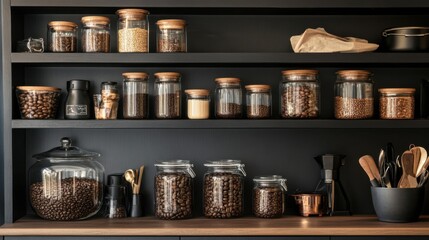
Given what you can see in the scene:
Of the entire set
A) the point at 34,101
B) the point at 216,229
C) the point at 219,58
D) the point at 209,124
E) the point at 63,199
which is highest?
the point at 219,58

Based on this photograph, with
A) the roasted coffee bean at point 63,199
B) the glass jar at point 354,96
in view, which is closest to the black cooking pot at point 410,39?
the glass jar at point 354,96

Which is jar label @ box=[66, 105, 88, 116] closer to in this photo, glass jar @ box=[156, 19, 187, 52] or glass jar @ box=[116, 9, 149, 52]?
glass jar @ box=[116, 9, 149, 52]

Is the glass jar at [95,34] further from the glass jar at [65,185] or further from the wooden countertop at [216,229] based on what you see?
the wooden countertop at [216,229]

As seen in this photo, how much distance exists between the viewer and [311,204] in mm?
2971

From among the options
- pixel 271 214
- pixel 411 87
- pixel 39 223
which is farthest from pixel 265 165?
pixel 39 223

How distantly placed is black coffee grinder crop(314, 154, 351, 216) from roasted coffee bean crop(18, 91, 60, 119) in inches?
46.7

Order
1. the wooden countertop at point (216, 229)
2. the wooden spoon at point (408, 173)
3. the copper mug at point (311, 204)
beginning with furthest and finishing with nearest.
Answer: the copper mug at point (311, 204) < the wooden spoon at point (408, 173) < the wooden countertop at point (216, 229)

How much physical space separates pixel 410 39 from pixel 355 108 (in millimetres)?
371

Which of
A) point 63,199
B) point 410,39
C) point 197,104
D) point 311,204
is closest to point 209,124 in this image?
point 197,104

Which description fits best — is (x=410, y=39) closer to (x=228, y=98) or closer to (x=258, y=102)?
(x=258, y=102)

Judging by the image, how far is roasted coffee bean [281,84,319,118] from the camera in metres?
2.91

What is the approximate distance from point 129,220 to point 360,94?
3.65 feet

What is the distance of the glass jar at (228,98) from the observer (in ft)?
9.67

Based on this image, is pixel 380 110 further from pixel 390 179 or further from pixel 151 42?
pixel 151 42
